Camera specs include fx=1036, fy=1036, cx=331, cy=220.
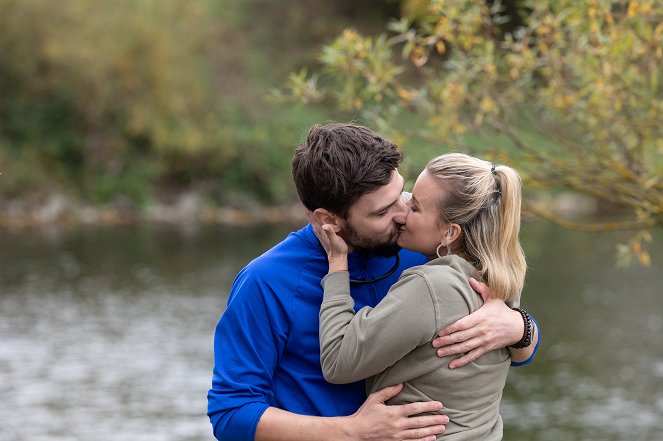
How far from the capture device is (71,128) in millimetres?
29062

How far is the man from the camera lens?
2.77 metres

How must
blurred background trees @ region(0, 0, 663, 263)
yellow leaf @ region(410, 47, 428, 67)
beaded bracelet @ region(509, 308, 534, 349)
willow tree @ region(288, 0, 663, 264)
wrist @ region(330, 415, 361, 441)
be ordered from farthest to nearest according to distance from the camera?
blurred background trees @ region(0, 0, 663, 263) < yellow leaf @ region(410, 47, 428, 67) < willow tree @ region(288, 0, 663, 264) < beaded bracelet @ region(509, 308, 534, 349) < wrist @ region(330, 415, 361, 441)

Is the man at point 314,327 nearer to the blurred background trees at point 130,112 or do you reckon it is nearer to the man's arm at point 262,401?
the man's arm at point 262,401

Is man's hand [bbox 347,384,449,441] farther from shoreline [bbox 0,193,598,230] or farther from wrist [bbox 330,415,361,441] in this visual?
shoreline [bbox 0,193,598,230]

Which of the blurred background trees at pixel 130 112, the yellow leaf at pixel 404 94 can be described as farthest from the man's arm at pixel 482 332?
the blurred background trees at pixel 130 112

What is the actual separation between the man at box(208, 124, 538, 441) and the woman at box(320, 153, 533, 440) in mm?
47

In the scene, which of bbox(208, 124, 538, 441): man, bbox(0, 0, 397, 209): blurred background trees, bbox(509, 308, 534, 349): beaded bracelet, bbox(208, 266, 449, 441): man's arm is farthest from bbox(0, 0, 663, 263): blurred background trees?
bbox(208, 266, 449, 441): man's arm

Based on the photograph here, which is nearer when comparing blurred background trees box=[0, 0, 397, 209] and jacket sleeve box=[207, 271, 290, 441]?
jacket sleeve box=[207, 271, 290, 441]

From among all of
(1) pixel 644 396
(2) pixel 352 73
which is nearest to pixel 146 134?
(1) pixel 644 396

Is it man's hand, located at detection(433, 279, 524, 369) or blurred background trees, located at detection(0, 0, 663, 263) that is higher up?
blurred background trees, located at detection(0, 0, 663, 263)

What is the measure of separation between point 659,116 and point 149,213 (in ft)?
75.2

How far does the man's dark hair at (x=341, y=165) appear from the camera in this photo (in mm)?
A: 2754

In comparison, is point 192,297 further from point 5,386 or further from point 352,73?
point 352,73

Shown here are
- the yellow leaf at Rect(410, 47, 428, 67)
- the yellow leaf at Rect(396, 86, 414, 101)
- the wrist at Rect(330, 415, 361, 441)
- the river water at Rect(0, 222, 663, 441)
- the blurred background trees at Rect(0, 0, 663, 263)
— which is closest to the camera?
the wrist at Rect(330, 415, 361, 441)
